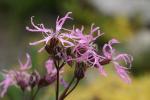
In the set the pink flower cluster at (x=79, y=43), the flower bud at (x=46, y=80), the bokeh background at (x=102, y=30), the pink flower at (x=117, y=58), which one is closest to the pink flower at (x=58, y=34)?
the pink flower cluster at (x=79, y=43)

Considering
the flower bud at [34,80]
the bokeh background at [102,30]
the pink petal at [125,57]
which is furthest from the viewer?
the bokeh background at [102,30]

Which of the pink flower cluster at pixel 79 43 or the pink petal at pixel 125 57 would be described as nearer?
the pink flower cluster at pixel 79 43

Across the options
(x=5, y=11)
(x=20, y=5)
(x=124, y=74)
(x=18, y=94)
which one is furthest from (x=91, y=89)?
(x=5, y=11)

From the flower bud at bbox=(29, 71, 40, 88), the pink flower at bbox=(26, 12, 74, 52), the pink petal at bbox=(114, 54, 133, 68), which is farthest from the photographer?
the flower bud at bbox=(29, 71, 40, 88)

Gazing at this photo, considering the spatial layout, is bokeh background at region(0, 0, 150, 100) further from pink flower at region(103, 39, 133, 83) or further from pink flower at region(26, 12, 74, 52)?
pink flower at region(26, 12, 74, 52)

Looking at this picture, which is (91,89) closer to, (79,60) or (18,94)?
(18,94)

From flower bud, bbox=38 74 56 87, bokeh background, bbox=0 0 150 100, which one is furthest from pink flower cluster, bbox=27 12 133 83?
bokeh background, bbox=0 0 150 100

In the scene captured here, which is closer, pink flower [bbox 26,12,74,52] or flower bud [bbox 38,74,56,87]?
pink flower [bbox 26,12,74,52]

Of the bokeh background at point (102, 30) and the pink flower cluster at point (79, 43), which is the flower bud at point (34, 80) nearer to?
the pink flower cluster at point (79, 43)
